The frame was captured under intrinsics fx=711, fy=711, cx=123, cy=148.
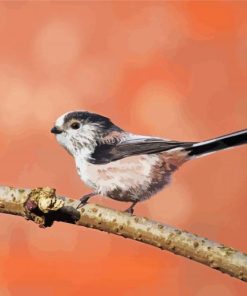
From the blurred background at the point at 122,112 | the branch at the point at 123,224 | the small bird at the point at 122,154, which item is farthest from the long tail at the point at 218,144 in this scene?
the blurred background at the point at 122,112

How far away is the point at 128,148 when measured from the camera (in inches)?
19.4

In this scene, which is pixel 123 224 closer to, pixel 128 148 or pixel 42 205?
pixel 42 205

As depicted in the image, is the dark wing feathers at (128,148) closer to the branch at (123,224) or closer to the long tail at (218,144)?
the long tail at (218,144)

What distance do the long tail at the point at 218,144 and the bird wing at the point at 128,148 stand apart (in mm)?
12

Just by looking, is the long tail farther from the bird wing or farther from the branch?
the branch

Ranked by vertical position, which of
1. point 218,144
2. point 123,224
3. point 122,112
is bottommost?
point 123,224

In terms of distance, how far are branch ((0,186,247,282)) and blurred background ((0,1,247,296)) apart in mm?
999

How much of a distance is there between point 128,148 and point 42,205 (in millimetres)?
191

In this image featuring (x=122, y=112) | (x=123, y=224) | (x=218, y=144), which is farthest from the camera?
(x=122, y=112)

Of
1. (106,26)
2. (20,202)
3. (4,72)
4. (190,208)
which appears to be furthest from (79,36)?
(20,202)

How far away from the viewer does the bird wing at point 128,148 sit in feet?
1.55

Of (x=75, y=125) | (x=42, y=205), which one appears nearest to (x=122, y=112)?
(x=75, y=125)

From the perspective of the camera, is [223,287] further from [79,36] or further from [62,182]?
[79,36]

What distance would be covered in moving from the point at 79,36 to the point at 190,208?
1.33 ft
